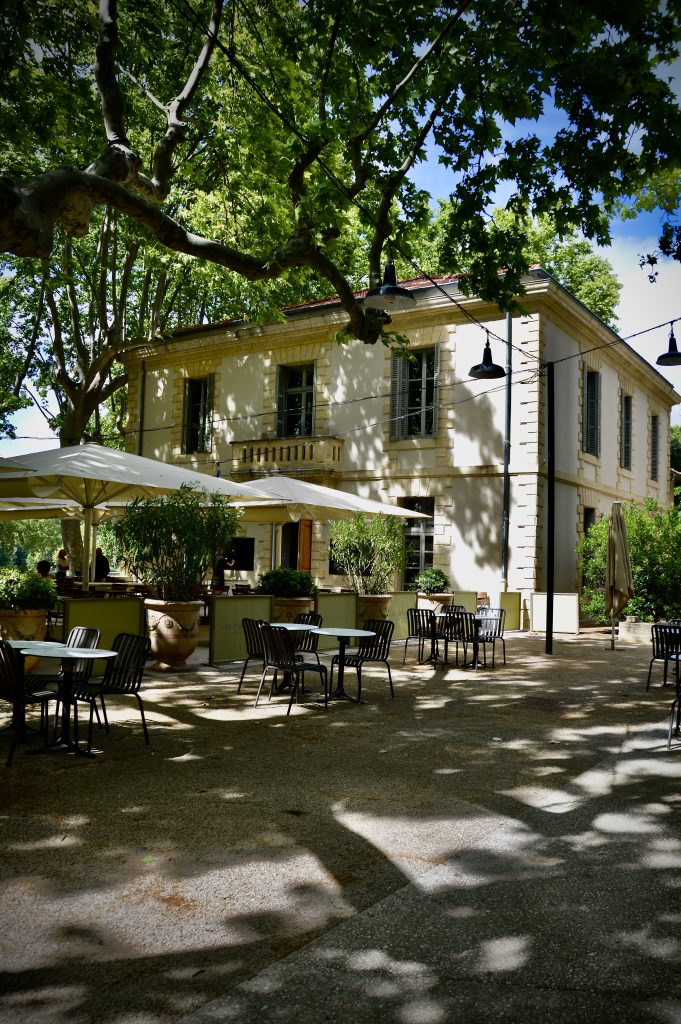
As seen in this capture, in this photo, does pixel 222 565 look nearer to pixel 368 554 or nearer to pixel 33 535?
pixel 368 554

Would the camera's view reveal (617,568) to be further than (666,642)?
Yes

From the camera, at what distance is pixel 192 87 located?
8438mm

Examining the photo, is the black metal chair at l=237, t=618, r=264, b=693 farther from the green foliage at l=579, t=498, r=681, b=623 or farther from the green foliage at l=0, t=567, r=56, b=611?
the green foliage at l=579, t=498, r=681, b=623

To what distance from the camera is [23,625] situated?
8688mm

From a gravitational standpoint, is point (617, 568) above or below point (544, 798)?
above

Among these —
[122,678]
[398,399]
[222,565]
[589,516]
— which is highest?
[398,399]

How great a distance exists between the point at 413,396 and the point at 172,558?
10789 millimetres

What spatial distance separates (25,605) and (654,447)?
906 inches

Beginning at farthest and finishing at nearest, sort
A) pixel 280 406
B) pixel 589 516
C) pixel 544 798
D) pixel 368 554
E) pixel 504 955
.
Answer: pixel 280 406 < pixel 589 516 < pixel 368 554 < pixel 544 798 < pixel 504 955

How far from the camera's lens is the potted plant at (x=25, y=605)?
8.65m

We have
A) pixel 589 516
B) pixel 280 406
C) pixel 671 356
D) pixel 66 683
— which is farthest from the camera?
pixel 280 406

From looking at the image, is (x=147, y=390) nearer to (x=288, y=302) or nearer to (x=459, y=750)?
(x=288, y=302)

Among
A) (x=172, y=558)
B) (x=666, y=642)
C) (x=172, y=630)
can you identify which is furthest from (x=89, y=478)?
(x=666, y=642)

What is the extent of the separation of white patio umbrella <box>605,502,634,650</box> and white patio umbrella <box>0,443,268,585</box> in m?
6.21
